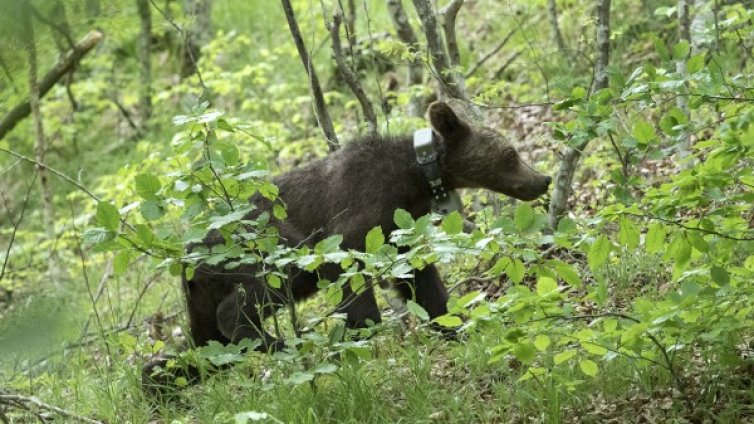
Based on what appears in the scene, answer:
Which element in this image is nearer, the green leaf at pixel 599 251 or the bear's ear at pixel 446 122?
the green leaf at pixel 599 251

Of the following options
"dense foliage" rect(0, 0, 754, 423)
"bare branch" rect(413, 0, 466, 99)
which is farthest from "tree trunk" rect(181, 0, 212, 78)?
"dense foliage" rect(0, 0, 754, 423)

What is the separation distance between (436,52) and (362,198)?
5.31ft

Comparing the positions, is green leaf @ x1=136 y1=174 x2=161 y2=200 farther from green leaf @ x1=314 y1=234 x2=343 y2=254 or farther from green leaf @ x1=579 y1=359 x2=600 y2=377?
green leaf @ x1=579 y1=359 x2=600 y2=377

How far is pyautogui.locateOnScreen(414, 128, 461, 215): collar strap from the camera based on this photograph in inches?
281

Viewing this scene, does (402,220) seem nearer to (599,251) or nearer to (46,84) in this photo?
(599,251)

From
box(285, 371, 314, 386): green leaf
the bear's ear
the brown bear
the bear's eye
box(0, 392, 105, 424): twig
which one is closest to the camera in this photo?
box(285, 371, 314, 386): green leaf

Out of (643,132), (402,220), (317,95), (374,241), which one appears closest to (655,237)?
(643,132)

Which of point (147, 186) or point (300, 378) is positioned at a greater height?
point (147, 186)

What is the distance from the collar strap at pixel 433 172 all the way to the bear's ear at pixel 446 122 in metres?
0.16

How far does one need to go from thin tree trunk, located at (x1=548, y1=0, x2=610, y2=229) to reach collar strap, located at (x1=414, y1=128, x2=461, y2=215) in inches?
31.2

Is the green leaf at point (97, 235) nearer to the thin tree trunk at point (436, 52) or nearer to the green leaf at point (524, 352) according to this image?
the green leaf at point (524, 352)

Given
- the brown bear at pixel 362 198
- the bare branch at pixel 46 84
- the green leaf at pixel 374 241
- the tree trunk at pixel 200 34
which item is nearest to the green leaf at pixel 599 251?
the green leaf at pixel 374 241

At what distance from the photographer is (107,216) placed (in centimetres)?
430

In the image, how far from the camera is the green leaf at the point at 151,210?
15.0 feet
